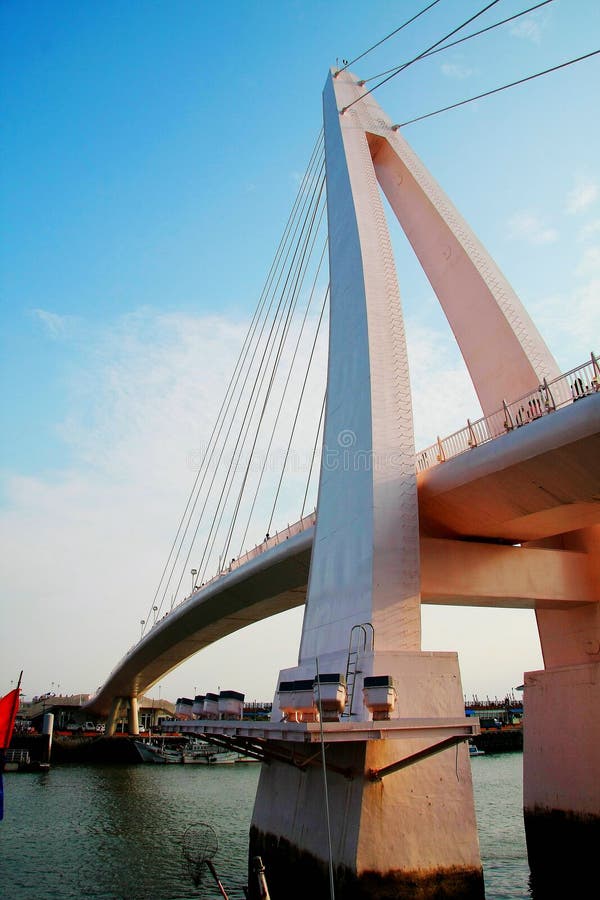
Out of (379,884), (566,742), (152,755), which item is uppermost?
(566,742)

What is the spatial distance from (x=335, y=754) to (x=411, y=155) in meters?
16.2

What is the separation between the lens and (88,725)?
71.8 meters

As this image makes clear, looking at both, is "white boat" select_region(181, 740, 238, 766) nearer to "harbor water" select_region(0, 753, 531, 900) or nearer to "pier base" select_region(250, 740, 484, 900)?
"harbor water" select_region(0, 753, 531, 900)

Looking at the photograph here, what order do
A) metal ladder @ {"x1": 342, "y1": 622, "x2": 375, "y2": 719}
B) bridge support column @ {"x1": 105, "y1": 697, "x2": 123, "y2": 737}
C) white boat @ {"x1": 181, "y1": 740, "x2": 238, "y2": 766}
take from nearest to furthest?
1. metal ladder @ {"x1": 342, "y1": 622, "x2": 375, "y2": 719}
2. white boat @ {"x1": 181, "y1": 740, "x2": 238, "y2": 766}
3. bridge support column @ {"x1": 105, "y1": 697, "x2": 123, "y2": 737}

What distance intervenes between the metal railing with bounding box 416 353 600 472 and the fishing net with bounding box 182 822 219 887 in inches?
315

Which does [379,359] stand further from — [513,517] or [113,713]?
[113,713]

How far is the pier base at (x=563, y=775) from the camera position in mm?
12062

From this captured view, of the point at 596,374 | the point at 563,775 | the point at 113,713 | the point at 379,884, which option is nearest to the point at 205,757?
the point at 113,713

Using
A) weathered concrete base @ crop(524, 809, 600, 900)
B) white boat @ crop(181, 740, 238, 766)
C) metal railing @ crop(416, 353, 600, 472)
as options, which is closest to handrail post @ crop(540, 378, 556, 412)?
metal railing @ crop(416, 353, 600, 472)

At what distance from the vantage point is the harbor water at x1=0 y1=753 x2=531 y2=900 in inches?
465

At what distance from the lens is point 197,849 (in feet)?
47.1

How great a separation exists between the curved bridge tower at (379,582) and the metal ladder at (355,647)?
3cm

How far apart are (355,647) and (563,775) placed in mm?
6015

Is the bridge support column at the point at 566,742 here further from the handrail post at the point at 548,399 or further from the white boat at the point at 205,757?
the white boat at the point at 205,757
